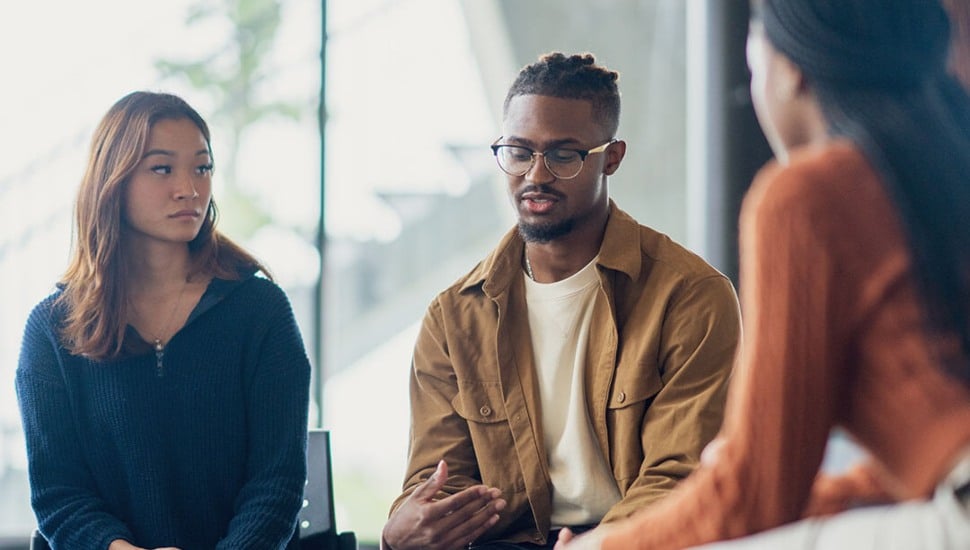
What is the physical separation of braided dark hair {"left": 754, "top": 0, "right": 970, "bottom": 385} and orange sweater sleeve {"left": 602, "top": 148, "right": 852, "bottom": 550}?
0.07 meters

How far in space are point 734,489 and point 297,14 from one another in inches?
128

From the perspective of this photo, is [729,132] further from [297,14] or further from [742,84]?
[297,14]

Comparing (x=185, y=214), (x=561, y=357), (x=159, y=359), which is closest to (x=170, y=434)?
(x=159, y=359)

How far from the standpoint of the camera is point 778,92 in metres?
1.23

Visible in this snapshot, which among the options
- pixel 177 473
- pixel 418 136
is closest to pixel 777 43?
pixel 177 473

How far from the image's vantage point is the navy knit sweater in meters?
2.28

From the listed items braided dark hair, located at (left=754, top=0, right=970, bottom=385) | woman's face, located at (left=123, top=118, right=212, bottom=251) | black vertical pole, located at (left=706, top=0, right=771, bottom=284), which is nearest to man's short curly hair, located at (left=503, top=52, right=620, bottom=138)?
woman's face, located at (left=123, top=118, right=212, bottom=251)

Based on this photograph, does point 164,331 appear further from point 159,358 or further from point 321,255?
point 321,255

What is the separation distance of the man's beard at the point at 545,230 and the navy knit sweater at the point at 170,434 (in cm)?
57

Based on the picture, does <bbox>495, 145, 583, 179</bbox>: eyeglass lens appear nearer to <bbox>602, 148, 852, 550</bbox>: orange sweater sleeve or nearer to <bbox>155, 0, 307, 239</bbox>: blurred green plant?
<bbox>602, 148, 852, 550</bbox>: orange sweater sleeve

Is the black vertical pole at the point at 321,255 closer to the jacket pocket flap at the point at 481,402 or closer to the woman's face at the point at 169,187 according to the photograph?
the woman's face at the point at 169,187

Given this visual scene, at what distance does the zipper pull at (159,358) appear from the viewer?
235 cm

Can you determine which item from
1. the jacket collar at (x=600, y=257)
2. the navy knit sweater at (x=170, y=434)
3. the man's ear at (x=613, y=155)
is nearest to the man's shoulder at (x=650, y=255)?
the jacket collar at (x=600, y=257)

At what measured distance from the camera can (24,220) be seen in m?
4.13
